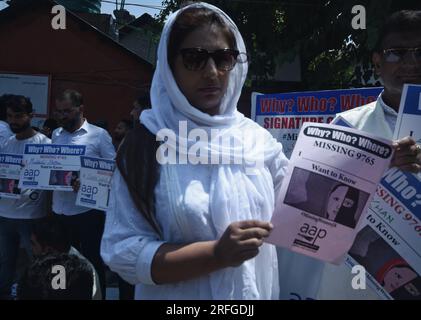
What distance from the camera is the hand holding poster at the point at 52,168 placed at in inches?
199

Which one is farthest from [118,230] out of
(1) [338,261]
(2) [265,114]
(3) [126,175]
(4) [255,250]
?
(2) [265,114]

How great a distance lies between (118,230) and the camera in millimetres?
1693

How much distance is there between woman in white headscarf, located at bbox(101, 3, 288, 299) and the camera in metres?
1.62

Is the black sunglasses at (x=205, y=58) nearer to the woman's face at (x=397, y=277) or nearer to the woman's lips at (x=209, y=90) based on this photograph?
the woman's lips at (x=209, y=90)

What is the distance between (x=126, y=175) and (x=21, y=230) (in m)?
4.00

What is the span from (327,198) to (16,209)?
427 centimetres

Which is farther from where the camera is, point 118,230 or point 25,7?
point 25,7

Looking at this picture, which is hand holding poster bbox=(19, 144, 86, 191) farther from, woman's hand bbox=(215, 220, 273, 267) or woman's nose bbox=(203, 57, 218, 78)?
woman's hand bbox=(215, 220, 273, 267)

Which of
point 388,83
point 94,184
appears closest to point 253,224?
point 388,83

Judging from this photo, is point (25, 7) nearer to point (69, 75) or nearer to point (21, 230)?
point (69, 75)

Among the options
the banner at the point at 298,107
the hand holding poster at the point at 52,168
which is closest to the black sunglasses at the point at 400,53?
the banner at the point at 298,107

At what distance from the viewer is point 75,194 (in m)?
5.13

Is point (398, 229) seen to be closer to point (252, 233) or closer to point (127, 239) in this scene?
point (252, 233)

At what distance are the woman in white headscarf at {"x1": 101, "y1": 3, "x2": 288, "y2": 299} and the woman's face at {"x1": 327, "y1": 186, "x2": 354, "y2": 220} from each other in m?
0.20
